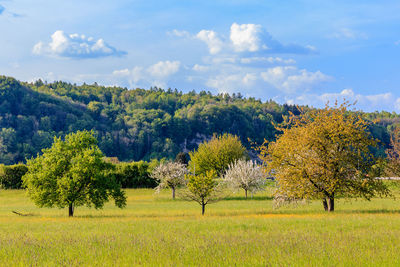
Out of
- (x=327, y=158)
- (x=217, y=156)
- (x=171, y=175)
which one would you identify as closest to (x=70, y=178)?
(x=327, y=158)

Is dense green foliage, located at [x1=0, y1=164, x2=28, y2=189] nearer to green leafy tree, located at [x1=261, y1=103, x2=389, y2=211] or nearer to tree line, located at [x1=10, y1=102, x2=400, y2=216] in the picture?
tree line, located at [x1=10, y1=102, x2=400, y2=216]

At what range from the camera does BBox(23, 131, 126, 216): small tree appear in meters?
37.1

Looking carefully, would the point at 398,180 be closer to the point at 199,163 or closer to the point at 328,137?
the point at 328,137

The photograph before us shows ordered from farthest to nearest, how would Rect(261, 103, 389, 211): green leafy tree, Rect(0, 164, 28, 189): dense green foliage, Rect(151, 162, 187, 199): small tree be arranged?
1. Rect(0, 164, 28, 189): dense green foliage
2. Rect(151, 162, 187, 199): small tree
3. Rect(261, 103, 389, 211): green leafy tree

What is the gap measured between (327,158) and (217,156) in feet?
198

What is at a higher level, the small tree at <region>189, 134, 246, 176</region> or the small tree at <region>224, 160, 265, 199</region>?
the small tree at <region>189, 134, 246, 176</region>

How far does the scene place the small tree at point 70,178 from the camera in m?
37.1

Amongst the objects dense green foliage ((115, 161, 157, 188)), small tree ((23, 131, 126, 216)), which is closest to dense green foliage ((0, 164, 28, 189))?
dense green foliage ((115, 161, 157, 188))

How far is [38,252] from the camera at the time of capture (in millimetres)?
15977

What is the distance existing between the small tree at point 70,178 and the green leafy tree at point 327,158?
13557 millimetres

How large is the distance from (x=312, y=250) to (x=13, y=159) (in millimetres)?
178225

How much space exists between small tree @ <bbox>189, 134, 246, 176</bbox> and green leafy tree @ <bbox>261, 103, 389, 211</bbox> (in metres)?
54.1

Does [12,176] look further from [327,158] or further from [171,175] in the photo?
[327,158]

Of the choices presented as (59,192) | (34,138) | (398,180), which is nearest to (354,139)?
Answer: (59,192)
